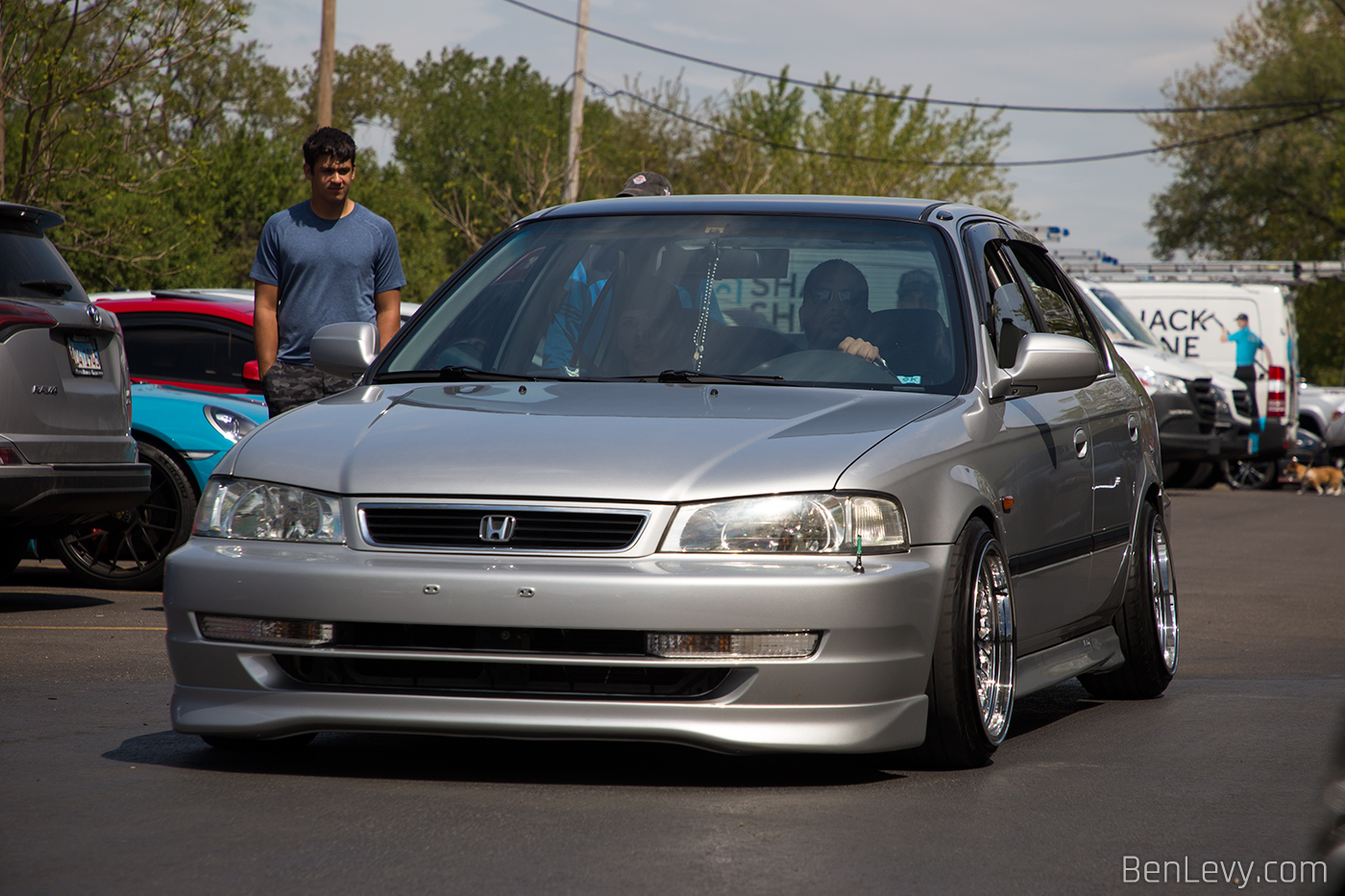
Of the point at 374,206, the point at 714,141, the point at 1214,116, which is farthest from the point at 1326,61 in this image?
the point at 374,206

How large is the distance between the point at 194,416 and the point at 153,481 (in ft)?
1.30

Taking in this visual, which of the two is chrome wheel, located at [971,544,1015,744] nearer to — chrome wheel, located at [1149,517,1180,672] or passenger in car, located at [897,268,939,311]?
passenger in car, located at [897,268,939,311]

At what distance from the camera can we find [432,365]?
19.3ft

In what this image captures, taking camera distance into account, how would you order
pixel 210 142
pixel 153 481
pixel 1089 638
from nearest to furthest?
pixel 1089 638, pixel 153 481, pixel 210 142

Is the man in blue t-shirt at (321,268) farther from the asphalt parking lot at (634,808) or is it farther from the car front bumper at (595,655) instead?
the car front bumper at (595,655)

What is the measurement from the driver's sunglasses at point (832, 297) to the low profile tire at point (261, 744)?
1.99 m

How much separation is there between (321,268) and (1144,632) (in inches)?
152

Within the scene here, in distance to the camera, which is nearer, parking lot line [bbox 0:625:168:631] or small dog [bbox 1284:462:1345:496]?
parking lot line [bbox 0:625:168:631]

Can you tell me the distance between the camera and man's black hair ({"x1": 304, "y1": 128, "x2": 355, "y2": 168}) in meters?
8.39

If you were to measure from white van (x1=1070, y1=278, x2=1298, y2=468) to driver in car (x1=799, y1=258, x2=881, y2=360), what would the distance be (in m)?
18.4

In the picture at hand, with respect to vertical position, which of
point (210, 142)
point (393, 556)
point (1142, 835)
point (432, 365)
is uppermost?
point (210, 142)

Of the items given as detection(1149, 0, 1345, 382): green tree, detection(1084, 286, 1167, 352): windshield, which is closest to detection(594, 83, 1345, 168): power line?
detection(1149, 0, 1345, 382): green tree

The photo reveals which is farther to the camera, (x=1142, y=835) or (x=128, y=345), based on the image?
(x=128, y=345)

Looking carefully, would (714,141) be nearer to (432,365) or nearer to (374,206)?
(374,206)
